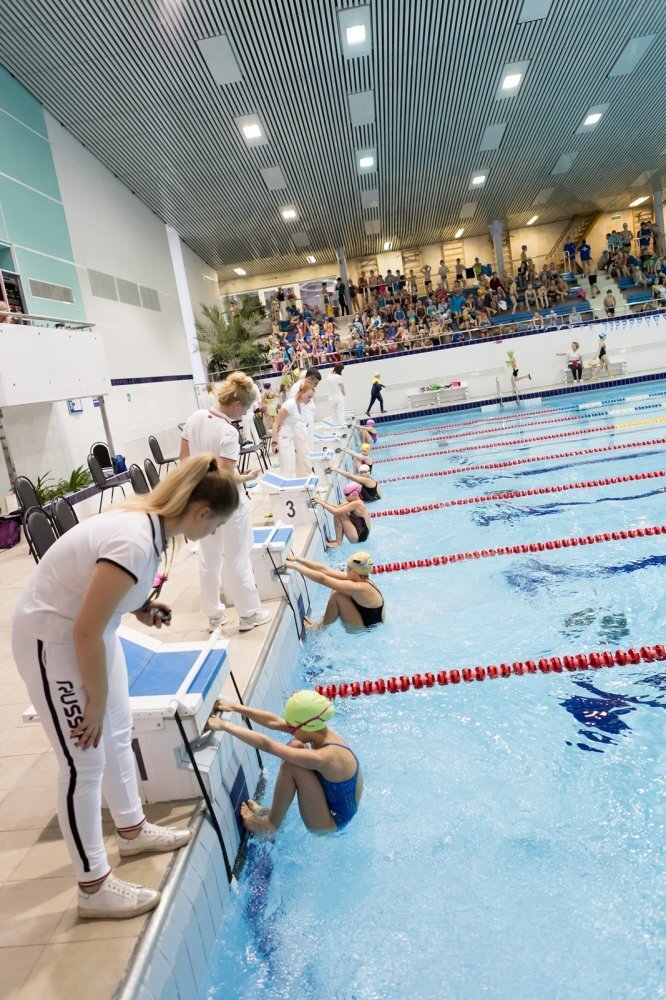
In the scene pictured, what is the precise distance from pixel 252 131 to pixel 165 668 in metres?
11.8

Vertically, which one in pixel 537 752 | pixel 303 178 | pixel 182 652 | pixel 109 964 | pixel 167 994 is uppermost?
pixel 303 178

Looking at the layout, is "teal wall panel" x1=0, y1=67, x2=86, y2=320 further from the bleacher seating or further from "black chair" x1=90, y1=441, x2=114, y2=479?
the bleacher seating

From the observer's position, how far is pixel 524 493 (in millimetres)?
7562

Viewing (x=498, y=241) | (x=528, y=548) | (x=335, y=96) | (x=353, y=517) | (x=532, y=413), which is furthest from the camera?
(x=498, y=241)

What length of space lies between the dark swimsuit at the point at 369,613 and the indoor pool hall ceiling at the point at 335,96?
24.3 ft

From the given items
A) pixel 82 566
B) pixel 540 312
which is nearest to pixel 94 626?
pixel 82 566

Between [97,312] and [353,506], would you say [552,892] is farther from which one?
[97,312]

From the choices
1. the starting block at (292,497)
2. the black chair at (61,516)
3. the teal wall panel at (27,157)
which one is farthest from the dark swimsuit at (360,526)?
the teal wall panel at (27,157)

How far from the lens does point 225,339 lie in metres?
18.4

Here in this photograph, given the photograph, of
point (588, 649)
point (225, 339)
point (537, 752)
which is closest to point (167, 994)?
point (537, 752)

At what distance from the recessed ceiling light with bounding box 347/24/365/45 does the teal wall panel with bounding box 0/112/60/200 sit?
4.58 meters

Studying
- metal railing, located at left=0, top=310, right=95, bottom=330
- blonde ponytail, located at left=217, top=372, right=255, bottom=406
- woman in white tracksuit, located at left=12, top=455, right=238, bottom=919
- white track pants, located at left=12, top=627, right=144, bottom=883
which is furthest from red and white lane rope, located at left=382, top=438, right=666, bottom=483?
woman in white tracksuit, located at left=12, top=455, right=238, bottom=919

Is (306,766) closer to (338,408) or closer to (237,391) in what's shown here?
(237,391)

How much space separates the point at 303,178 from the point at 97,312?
21.7ft
